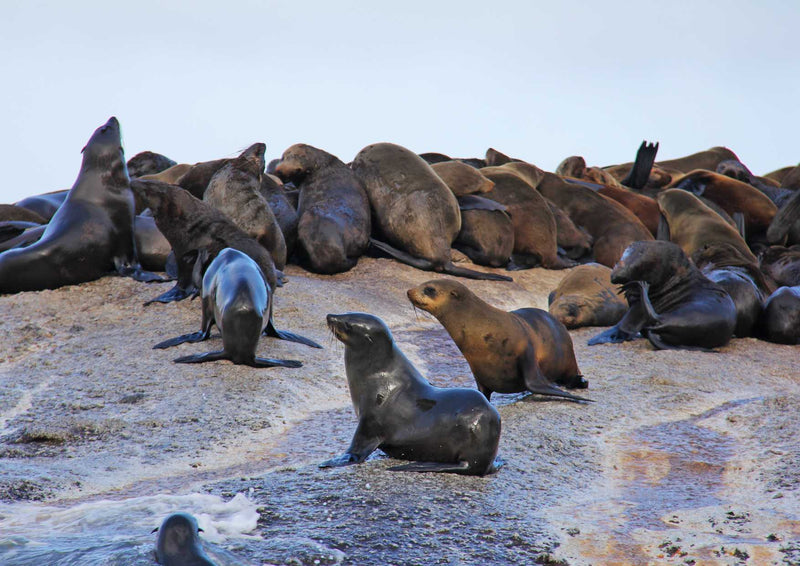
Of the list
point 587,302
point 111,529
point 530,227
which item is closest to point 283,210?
point 530,227

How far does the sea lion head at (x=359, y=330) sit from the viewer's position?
3.76 m

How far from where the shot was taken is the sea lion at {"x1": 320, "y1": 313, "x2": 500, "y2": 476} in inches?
137

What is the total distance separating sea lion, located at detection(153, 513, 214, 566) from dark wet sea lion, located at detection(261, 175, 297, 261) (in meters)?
7.09

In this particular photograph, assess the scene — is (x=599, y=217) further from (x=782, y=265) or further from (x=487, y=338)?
(x=487, y=338)

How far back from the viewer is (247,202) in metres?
8.65

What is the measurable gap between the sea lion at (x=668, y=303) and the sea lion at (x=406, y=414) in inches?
160

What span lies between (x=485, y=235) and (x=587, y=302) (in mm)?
2587

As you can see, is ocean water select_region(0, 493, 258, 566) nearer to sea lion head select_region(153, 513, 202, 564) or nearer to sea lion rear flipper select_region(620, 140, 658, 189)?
sea lion head select_region(153, 513, 202, 564)

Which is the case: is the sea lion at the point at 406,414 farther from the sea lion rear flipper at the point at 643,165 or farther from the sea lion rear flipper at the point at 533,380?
the sea lion rear flipper at the point at 643,165

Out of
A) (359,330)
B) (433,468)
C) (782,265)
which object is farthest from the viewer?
(782,265)

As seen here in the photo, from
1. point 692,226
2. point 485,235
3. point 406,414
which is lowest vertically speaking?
point 406,414

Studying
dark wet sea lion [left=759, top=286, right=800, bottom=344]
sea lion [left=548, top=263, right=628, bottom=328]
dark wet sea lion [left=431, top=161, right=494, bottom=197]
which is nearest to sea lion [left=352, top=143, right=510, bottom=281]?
dark wet sea lion [left=431, top=161, right=494, bottom=197]

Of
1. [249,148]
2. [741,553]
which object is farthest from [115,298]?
[741,553]

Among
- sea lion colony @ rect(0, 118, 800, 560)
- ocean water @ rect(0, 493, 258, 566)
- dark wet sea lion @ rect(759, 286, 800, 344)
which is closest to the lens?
ocean water @ rect(0, 493, 258, 566)
